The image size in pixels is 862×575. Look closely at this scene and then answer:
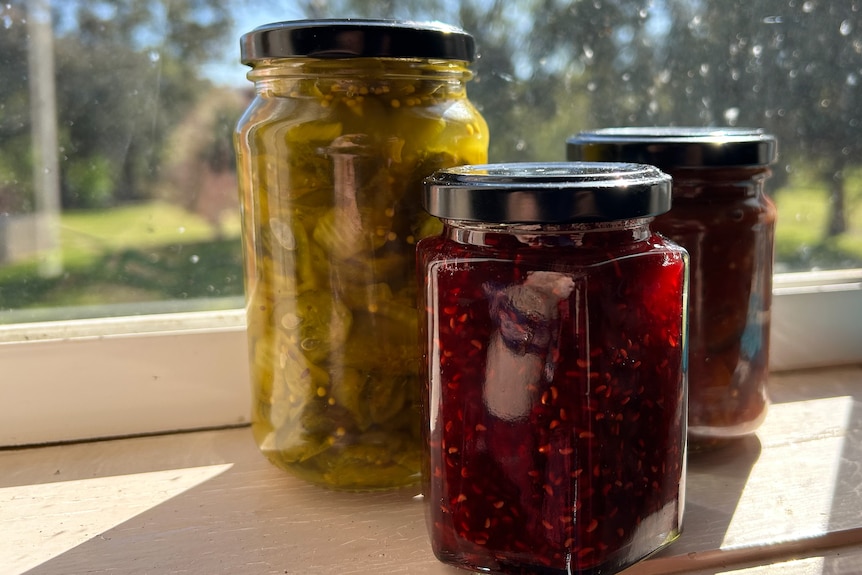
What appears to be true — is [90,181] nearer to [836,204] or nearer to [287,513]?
[287,513]

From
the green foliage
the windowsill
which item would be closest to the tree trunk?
the windowsill

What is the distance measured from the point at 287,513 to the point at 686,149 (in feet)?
1.43

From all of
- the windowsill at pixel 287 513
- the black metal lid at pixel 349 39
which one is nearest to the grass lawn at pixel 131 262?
the windowsill at pixel 287 513

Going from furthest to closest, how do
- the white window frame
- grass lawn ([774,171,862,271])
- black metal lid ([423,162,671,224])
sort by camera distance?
grass lawn ([774,171,862,271]), the white window frame, black metal lid ([423,162,671,224])

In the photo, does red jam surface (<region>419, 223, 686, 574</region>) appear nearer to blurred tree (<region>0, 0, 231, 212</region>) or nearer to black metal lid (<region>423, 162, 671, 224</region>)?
black metal lid (<region>423, 162, 671, 224</region>)

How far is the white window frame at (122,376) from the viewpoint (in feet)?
2.65

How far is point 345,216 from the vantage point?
633mm

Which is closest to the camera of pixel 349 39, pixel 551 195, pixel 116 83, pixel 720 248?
pixel 551 195

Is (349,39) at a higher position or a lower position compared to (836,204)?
higher

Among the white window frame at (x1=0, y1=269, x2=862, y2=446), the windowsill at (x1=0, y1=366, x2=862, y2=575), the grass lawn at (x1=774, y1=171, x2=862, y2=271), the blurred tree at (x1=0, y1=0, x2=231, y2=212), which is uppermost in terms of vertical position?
the blurred tree at (x1=0, y1=0, x2=231, y2=212)

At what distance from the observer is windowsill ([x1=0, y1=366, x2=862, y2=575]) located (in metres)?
0.60

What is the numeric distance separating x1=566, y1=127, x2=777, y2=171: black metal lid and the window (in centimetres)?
22

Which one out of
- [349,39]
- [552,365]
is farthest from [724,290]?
[349,39]

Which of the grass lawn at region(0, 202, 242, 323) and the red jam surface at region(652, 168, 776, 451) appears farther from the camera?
the grass lawn at region(0, 202, 242, 323)
